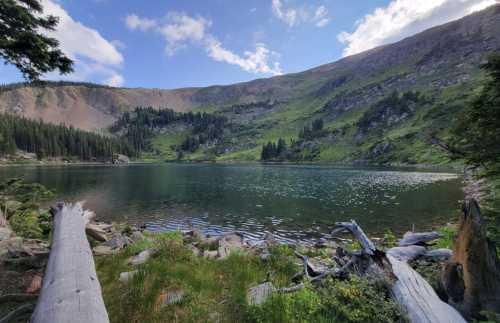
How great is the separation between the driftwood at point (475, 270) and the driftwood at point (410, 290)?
52 centimetres

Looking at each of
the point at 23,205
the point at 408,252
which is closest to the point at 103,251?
the point at 23,205

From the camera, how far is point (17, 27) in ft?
30.9

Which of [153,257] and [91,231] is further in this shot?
[91,231]

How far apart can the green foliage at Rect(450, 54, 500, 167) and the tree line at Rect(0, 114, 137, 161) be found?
179271 mm

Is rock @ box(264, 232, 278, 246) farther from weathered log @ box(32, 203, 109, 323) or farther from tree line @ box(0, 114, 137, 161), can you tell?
tree line @ box(0, 114, 137, 161)

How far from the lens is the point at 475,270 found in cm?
478

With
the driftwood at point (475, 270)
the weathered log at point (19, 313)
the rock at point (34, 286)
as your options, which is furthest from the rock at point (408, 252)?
the rock at point (34, 286)

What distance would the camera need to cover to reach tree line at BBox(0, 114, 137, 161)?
149375 mm

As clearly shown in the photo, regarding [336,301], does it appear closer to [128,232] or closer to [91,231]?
[91,231]

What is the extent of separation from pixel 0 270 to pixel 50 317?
679 cm

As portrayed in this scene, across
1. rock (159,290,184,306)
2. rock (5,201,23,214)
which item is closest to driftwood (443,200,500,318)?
rock (159,290,184,306)

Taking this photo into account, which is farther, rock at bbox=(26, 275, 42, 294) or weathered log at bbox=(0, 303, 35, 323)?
rock at bbox=(26, 275, 42, 294)

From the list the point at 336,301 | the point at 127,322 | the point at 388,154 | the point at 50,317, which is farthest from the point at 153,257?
the point at 388,154

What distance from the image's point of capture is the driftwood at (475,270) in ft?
15.3
